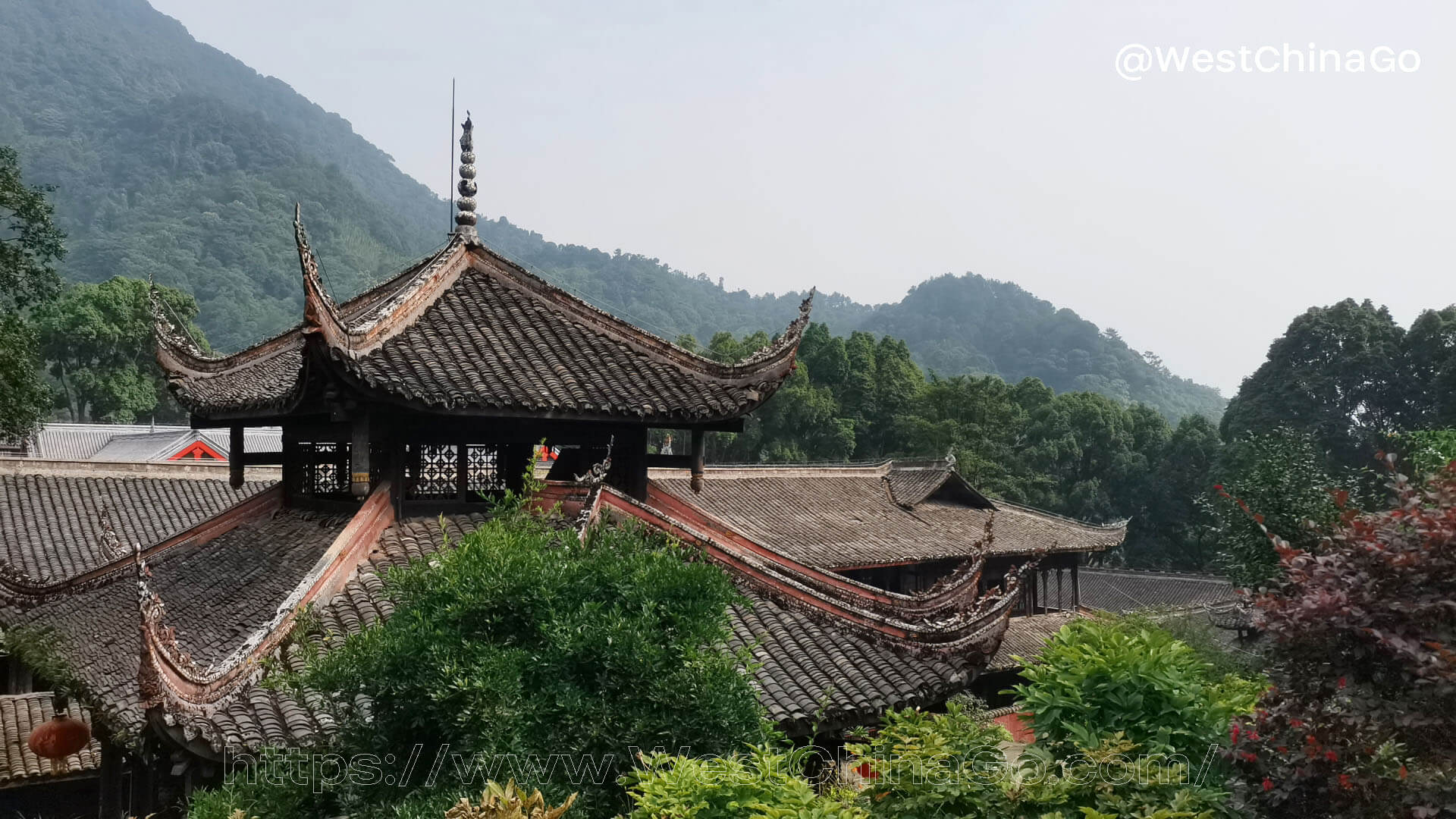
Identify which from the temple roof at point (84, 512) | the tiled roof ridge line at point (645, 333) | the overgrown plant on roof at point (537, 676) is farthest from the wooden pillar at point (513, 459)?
the temple roof at point (84, 512)

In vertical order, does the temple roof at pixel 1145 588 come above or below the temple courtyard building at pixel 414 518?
below

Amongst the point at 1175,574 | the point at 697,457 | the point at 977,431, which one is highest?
the point at 697,457

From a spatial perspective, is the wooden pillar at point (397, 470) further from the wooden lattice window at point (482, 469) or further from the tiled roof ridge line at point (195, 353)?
the tiled roof ridge line at point (195, 353)

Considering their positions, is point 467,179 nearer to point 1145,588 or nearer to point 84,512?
point 84,512

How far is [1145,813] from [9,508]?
2237 centimetres

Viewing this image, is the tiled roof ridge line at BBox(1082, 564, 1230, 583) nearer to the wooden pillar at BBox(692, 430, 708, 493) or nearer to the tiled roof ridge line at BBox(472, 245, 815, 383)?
the wooden pillar at BBox(692, 430, 708, 493)

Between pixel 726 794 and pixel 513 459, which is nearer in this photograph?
pixel 726 794

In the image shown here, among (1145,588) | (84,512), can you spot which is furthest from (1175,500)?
(84,512)

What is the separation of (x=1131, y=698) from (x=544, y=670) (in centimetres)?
304

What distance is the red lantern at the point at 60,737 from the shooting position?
12.2 metres

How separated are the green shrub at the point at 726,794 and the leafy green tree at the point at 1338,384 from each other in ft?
152

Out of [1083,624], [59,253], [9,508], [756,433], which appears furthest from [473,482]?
[756,433]

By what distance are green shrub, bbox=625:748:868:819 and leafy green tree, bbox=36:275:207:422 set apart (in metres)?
49.1

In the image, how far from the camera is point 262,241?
332ft
